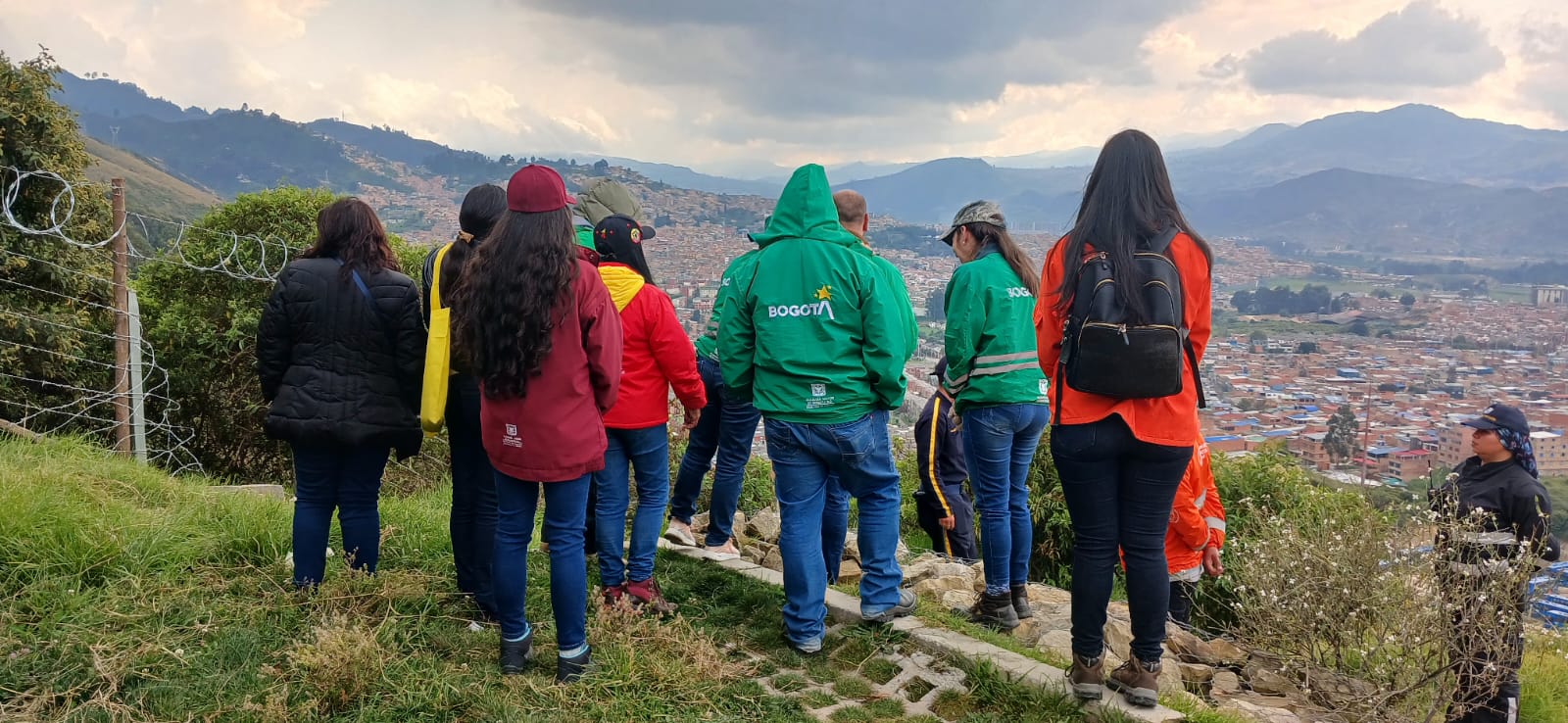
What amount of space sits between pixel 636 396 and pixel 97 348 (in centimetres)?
830

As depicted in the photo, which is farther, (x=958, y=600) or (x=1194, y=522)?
(x=958, y=600)

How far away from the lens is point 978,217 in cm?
461

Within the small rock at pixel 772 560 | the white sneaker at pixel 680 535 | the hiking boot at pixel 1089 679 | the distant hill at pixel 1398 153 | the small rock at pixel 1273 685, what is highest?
the distant hill at pixel 1398 153

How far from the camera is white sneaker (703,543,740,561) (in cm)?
538

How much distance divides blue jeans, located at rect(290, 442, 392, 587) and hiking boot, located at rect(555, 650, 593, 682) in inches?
49.6

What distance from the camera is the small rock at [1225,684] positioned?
4.79m

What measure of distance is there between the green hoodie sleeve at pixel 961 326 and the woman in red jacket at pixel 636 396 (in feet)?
4.23

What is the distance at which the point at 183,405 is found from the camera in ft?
31.1

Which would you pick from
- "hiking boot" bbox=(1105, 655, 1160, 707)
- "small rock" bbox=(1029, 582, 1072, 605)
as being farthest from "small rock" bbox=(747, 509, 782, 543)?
"hiking boot" bbox=(1105, 655, 1160, 707)

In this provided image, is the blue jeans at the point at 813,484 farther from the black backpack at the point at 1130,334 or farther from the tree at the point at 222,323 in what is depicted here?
the tree at the point at 222,323

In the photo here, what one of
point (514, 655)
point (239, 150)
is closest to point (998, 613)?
point (514, 655)

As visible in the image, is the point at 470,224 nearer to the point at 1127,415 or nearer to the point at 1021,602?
the point at 1127,415

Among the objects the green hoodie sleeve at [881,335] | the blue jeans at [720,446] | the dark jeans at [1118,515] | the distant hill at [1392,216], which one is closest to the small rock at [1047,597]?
the blue jeans at [720,446]

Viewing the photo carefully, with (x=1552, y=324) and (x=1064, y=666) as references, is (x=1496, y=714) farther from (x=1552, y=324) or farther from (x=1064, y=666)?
(x=1552, y=324)
